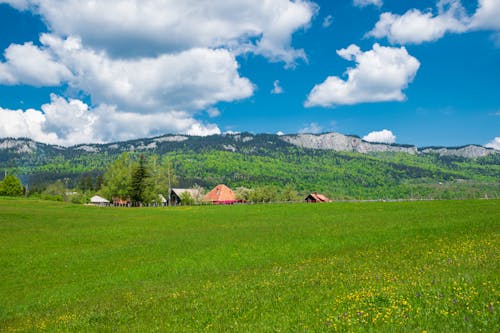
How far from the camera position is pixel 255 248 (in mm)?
28812

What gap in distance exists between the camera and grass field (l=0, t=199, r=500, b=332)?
864cm

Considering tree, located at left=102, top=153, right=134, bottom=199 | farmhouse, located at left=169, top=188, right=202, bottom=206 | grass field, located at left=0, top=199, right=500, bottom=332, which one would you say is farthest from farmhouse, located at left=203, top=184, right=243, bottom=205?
grass field, located at left=0, top=199, right=500, bottom=332

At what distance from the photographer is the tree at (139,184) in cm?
10706

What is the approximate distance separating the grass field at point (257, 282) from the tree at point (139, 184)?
6972 cm

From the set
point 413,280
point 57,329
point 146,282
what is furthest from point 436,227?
point 57,329

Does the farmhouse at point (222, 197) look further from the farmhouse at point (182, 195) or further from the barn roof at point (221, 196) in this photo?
the farmhouse at point (182, 195)

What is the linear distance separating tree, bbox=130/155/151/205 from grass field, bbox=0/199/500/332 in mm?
Answer: 69725

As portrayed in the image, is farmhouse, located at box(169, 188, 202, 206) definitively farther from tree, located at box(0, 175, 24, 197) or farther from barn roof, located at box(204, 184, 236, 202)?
tree, located at box(0, 175, 24, 197)

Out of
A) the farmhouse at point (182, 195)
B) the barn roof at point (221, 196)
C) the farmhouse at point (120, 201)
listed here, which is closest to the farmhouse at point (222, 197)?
the barn roof at point (221, 196)

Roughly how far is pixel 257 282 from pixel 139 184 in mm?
97558

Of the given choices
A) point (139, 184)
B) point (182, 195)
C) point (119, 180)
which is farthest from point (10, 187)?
point (182, 195)

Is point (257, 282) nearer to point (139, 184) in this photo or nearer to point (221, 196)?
point (139, 184)

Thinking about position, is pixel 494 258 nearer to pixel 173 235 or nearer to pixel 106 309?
pixel 106 309

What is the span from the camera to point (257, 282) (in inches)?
609
